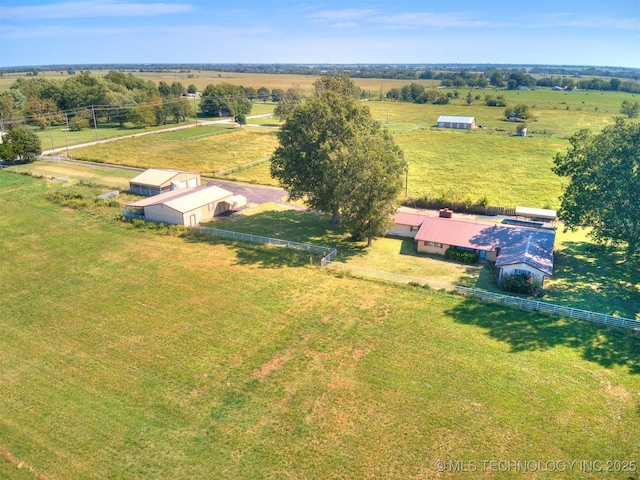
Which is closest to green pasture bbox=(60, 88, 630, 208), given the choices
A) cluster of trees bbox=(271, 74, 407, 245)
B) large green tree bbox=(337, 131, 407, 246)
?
cluster of trees bbox=(271, 74, 407, 245)

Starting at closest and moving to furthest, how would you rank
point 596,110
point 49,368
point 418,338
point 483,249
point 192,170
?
point 49,368
point 418,338
point 483,249
point 192,170
point 596,110

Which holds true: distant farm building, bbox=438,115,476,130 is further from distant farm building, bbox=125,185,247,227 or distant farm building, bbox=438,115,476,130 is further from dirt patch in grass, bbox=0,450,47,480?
dirt patch in grass, bbox=0,450,47,480

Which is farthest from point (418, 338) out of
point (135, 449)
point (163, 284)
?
point (163, 284)

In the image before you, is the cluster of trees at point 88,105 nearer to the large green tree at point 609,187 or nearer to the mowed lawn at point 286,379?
the mowed lawn at point 286,379

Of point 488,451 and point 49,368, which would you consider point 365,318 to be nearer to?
point 488,451

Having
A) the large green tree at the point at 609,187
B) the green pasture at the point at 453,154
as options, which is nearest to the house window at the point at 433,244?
the large green tree at the point at 609,187

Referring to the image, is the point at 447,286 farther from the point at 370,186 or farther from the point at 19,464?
the point at 19,464
